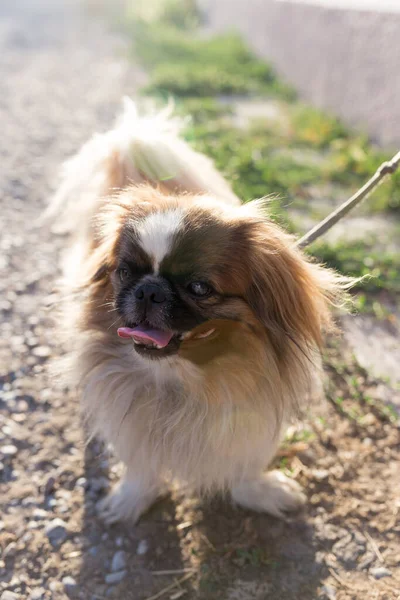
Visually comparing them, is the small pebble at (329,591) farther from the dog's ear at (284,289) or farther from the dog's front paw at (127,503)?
the dog's ear at (284,289)

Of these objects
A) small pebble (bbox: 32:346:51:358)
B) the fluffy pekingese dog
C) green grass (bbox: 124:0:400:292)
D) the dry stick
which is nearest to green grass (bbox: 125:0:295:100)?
green grass (bbox: 124:0:400:292)

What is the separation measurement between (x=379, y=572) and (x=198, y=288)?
1.18m

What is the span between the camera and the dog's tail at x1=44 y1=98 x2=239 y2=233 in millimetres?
2230

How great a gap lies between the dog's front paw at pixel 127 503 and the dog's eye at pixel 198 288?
0.85 m

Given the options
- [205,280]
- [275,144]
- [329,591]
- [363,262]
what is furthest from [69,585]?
[275,144]

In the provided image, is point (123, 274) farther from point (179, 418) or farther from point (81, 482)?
point (81, 482)

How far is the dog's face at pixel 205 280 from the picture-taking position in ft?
5.04

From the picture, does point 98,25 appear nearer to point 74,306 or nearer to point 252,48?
point 252,48

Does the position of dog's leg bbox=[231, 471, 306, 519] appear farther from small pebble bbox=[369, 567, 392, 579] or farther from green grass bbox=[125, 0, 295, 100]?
green grass bbox=[125, 0, 295, 100]

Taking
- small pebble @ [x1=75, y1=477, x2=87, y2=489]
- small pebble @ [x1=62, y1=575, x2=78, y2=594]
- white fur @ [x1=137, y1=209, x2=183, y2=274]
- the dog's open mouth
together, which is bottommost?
small pebble @ [x1=62, y1=575, x2=78, y2=594]

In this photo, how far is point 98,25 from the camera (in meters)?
13.2

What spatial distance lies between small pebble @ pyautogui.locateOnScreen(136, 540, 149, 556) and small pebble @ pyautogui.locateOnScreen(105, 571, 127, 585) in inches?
3.4

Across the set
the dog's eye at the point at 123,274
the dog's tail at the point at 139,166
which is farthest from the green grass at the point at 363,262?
the dog's eye at the point at 123,274

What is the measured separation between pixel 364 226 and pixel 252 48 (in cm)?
652
